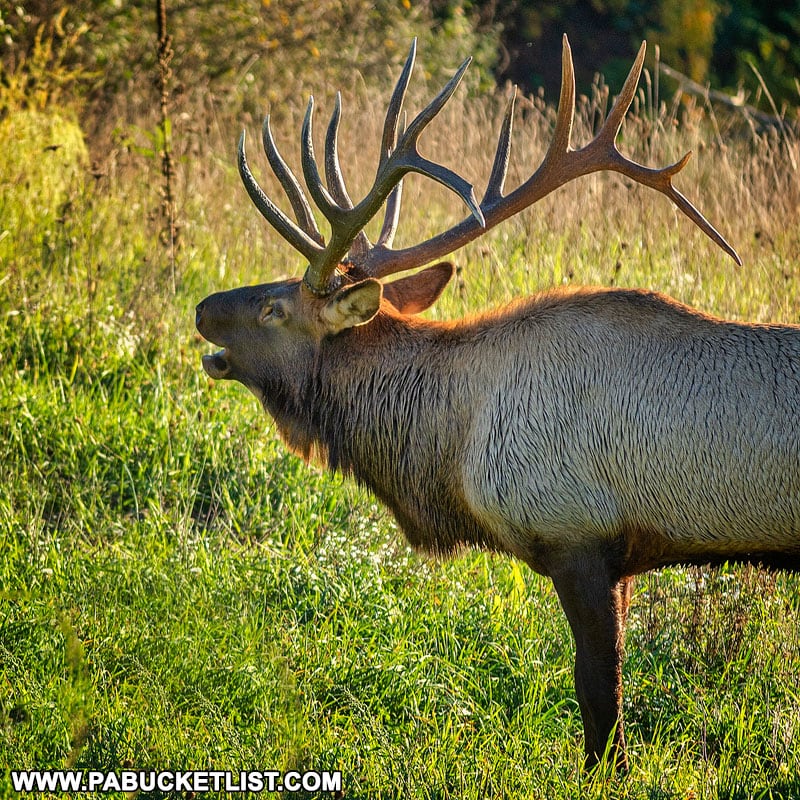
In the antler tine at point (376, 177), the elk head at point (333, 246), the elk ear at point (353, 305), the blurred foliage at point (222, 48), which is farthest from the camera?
the blurred foliage at point (222, 48)

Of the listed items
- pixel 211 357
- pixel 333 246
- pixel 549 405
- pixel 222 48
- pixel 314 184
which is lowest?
pixel 549 405

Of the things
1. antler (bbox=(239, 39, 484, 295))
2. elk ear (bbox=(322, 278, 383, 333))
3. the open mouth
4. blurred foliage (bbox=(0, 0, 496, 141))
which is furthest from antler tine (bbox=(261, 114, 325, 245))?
blurred foliage (bbox=(0, 0, 496, 141))

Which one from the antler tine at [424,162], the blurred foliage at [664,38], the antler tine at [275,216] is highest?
the blurred foliage at [664,38]

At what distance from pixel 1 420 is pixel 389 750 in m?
2.78

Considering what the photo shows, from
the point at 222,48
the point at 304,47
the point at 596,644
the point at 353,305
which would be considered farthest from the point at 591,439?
the point at 304,47

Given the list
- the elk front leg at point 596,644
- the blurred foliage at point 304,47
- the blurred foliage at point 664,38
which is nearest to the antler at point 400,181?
the elk front leg at point 596,644

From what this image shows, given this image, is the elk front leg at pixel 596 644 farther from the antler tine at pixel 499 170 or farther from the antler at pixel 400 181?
the antler tine at pixel 499 170

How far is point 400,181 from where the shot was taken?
4.11 metres

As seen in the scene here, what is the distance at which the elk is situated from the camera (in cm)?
342

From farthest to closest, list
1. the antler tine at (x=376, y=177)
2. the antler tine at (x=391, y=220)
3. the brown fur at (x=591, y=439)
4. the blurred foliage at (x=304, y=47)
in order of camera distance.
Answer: the blurred foliage at (x=304, y=47) → the antler tine at (x=391, y=220) → the antler tine at (x=376, y=177) → the brown fur at (x=591, y=439)

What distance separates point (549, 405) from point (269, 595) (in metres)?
1.46

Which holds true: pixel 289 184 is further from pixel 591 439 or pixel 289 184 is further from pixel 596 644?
pixel 596 644

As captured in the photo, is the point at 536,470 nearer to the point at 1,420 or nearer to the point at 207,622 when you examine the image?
the point at 207,622

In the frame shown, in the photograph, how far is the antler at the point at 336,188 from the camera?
3.69 meters
